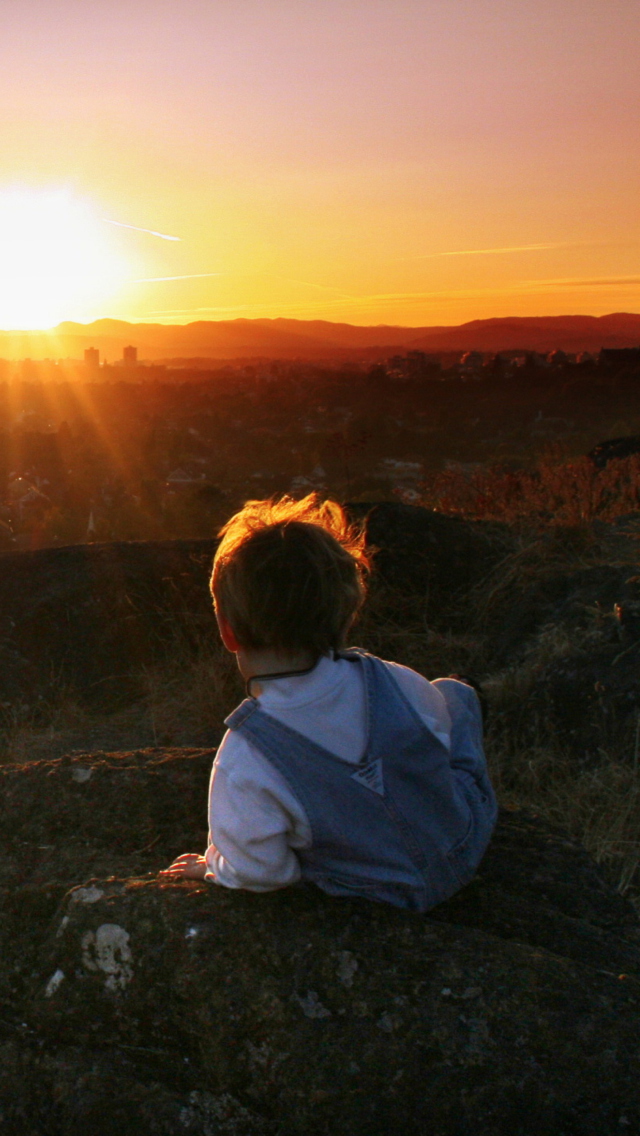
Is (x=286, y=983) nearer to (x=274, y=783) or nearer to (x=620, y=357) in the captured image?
(x=274, y=783)

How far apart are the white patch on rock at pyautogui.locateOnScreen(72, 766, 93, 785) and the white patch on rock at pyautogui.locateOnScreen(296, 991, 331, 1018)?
1.11 metres

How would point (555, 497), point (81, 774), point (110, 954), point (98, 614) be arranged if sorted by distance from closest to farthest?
point (110, 954), point (81, 774), point (98, 614), point (555, 497)

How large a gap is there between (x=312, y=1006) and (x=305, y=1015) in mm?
19

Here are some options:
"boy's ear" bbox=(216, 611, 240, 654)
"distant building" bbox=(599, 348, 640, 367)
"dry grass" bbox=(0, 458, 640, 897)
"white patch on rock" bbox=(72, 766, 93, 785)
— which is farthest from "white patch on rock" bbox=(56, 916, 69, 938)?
"distant building" bbox=(599, 348, 640, 367)

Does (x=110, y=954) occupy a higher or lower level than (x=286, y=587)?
lower

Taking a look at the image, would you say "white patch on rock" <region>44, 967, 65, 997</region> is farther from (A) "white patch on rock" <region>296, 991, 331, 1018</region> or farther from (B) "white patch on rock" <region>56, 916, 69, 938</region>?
(A) "white patch on rock" <region>296, 991, 331, 1018</region>

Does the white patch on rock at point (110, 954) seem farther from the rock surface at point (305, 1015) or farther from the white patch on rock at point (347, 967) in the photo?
the white patch on rock at point (347, 967)

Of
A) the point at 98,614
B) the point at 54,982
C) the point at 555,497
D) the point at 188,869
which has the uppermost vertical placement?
the point at 555,497

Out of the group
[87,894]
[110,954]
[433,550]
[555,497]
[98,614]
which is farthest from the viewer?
[555,497]

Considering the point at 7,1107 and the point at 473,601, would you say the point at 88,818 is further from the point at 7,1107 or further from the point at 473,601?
the point at 473,601

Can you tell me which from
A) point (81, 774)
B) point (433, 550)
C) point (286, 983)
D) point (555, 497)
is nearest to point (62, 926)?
point (286, 983)

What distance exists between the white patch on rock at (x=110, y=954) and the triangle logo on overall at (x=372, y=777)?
0.53 metres

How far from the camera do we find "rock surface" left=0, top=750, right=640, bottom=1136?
55.5 inches

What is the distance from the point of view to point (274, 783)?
65.4 inches
